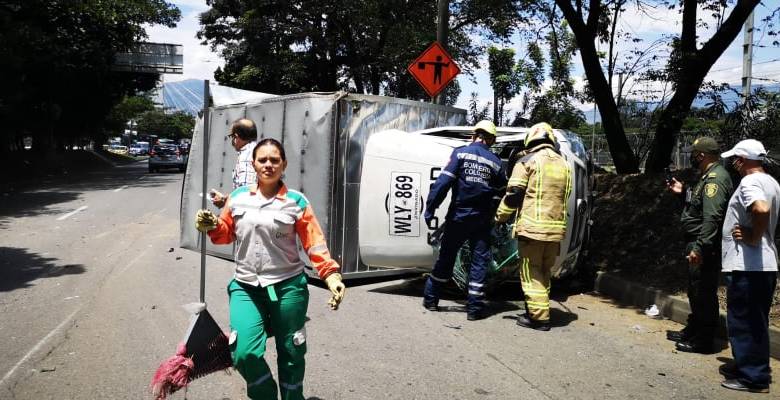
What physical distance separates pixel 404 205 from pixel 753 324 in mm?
3519

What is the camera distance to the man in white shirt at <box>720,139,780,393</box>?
14.2 feet

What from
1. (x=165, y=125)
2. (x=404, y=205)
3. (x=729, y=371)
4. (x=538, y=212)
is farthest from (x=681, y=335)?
(x=165, y=125)

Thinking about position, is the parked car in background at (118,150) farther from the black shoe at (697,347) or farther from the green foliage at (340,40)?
the black shoe at (697,347)

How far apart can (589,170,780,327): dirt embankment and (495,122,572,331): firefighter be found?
1717 millimetres

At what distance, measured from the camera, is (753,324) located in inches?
173

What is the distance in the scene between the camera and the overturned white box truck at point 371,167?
22.5ft

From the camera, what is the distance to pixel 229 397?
405 cm

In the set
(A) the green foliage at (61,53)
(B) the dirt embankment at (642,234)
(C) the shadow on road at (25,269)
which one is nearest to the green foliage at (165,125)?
(A) the green foliage at (61,53)

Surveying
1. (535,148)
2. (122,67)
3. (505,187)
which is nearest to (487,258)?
(505,187)

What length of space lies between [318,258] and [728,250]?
301cm

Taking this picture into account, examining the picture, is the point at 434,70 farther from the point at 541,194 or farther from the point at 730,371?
the point at 730,371

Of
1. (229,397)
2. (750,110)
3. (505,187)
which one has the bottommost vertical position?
(229,397)

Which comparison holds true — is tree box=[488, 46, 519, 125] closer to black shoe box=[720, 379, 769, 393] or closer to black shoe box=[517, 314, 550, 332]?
black shoe box=[517, 314, 550, 332]

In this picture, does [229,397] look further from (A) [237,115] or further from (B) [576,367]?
(A) [237,115]
